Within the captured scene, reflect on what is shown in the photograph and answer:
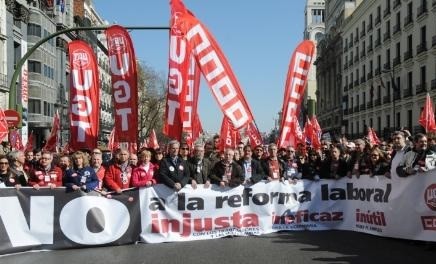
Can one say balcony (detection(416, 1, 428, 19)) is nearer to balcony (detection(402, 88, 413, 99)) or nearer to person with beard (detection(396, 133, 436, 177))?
balcony (detection(402, 88, 413, 99))

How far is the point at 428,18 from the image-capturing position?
46531mm

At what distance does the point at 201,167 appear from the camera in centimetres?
1020

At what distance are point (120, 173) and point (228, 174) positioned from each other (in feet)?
6.20

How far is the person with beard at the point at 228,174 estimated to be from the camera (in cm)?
1021

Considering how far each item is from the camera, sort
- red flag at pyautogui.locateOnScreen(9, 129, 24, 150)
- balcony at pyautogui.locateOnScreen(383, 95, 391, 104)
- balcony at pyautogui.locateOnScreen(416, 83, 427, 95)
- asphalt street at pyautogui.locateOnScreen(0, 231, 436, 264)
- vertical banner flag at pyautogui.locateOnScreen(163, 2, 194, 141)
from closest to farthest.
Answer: asphalt street at pyautogui.locateOnScreen(0, 231, 436, 264) → vertical banner flag at pyautogui.locateOnScreen(163, 2, 194, 141) → red flag at pyautogui.locateOnScreen(9, 129, 24, 150) → balcony at pyautogui.locateOnScreen(416, 83, 427, 95) → balcony at pyautogui.locateOnScreen(383, 95, 391, 104)

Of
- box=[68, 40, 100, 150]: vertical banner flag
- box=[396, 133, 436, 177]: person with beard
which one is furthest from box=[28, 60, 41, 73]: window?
box=[396, 133, 436, 177]: person with beard

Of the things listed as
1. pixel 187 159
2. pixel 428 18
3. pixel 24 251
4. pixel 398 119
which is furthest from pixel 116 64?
pixel 398 119

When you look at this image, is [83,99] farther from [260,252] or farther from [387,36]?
[387,36]

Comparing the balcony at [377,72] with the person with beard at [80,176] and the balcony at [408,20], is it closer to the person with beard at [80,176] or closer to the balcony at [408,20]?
the balcony at [408,20]

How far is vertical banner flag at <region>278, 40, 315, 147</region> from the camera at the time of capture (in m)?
12.0

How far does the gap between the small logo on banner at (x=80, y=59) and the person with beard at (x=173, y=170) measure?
107 inches

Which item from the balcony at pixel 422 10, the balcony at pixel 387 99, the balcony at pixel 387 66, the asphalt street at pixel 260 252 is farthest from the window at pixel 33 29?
the asphalt street at pixel 260 252

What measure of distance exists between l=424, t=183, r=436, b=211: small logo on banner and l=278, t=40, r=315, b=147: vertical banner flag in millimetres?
3543

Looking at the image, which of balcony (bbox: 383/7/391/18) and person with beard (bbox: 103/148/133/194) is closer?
person with beard (bbox: 103/148/133/194)
